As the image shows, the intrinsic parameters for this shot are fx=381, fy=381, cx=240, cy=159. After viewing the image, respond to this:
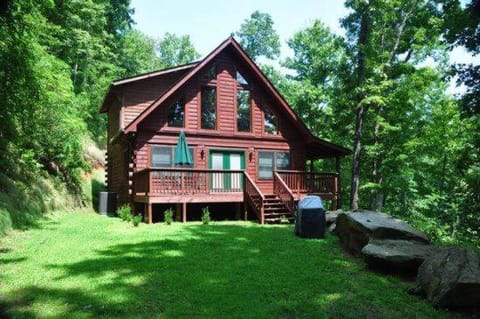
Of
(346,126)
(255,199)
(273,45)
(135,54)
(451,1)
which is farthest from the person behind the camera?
(273,45)

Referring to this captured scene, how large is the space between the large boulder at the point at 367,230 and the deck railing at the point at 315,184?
254 inches

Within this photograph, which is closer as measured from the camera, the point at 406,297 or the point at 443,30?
the point at 406,297

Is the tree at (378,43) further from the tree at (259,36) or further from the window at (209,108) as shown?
the tree at (259,36)

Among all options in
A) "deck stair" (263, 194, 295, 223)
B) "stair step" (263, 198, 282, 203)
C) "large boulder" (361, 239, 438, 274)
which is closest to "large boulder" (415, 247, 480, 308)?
"large boulder" (361, 239, 438, 274)

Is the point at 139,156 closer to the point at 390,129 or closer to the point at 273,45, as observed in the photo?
the point at 390,129

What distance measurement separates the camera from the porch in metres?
14.1

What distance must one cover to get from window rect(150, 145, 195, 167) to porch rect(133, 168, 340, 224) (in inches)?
38.6

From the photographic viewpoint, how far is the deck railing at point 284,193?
46.9ft

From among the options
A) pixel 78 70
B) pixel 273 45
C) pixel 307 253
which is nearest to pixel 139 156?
pixel 307 253

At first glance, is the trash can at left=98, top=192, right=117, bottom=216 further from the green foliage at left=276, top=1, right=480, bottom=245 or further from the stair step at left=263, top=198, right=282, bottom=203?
the green foliage at left=276, top=1, right=480, bottom=245

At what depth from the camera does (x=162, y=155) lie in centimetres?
1645

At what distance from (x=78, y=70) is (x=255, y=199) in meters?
19.6

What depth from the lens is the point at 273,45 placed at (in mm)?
43844

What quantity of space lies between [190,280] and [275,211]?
8770 millimetres
